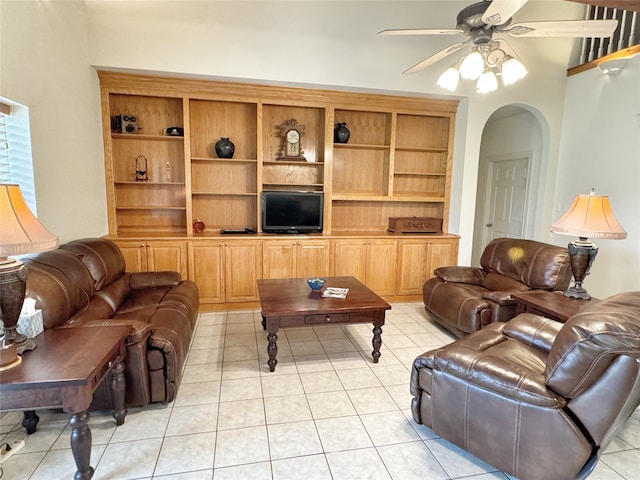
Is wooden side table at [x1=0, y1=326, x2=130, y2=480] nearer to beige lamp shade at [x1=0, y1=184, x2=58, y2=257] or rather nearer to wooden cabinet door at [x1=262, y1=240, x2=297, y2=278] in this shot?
beige lamp shade at [x1=0, y1=184, x2=58, y2=257]

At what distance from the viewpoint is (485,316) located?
3055 millimetres

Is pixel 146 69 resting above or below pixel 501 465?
above

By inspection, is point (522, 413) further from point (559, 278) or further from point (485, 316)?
point (559, 278)

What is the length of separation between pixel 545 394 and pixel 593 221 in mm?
1591

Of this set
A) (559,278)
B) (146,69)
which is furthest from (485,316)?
(146,69)

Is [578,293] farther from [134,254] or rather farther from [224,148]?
[134,254]

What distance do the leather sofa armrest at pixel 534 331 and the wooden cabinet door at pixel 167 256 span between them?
125 inches

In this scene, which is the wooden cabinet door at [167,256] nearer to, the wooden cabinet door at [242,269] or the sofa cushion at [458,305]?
the wooden cabinet door at [242,269]

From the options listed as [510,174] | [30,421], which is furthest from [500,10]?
[510,174]

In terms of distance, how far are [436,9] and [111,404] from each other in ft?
14.9

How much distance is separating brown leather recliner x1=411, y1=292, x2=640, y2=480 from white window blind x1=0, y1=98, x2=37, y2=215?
294cm

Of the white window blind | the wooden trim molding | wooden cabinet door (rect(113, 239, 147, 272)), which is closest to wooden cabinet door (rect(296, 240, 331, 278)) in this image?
wooden cabinet door (rect(113, 239, 147, 272))

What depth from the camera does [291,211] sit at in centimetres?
424

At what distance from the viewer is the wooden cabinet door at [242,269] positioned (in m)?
4.02
